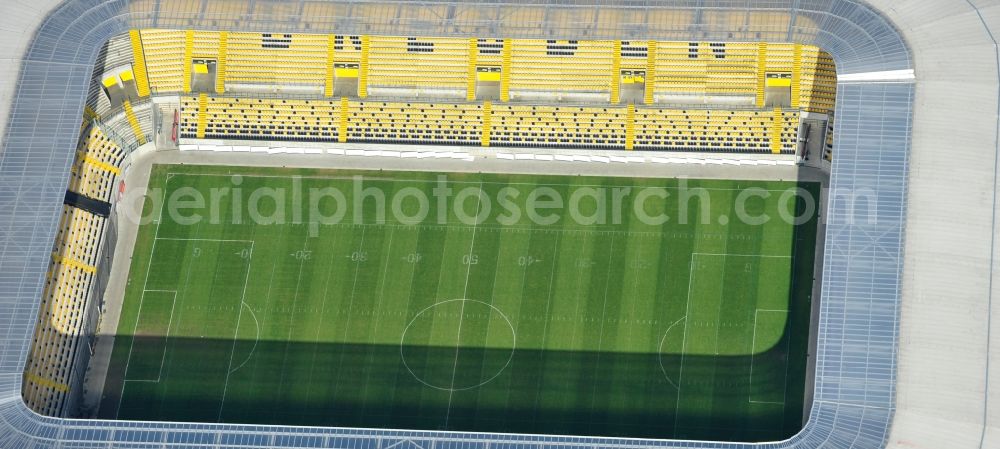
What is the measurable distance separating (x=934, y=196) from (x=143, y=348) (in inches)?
1477

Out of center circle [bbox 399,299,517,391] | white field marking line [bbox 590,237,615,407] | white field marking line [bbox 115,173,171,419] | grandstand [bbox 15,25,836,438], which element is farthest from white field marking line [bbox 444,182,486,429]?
white field marking line [bbox 115,173,171,419]

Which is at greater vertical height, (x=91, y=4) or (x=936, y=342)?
(x=91, y=4)

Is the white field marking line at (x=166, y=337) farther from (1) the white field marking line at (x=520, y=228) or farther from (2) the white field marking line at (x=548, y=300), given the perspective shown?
(2) the white field marking line at (x=548, y=300)

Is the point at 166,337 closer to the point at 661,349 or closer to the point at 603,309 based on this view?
→ the point at 603,309

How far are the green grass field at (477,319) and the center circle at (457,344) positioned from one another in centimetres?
7

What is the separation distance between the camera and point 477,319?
181 ft

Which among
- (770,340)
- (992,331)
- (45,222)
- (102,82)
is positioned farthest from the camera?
(102,82)

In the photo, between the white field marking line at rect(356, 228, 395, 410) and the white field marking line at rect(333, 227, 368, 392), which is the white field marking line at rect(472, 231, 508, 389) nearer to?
the white field marking line at rect(356, 228, 395, 410)

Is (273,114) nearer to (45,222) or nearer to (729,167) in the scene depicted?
(45,222)

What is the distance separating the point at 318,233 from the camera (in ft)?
188

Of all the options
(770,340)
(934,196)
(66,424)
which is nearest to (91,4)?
(66,424)

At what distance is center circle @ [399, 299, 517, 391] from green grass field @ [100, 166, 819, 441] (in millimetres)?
73

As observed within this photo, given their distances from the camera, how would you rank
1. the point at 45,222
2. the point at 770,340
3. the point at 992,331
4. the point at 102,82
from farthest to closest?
1. the point at 102,82
2. the point at 770,340
3. the point at 45,222
4. the point at 992,331

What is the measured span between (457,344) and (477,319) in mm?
1563
